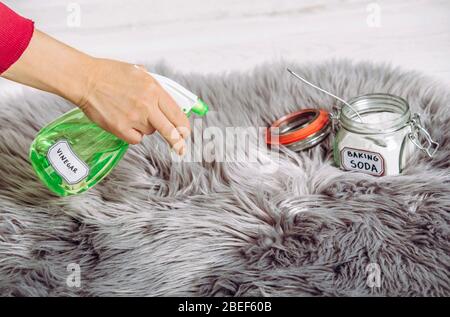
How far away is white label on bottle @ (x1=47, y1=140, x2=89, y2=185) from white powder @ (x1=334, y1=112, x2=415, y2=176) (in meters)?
0.41

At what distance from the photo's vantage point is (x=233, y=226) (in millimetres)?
1105

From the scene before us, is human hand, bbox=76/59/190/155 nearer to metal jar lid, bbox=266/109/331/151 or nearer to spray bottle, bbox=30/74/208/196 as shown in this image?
spray bottle, bbox=30/74/208/196

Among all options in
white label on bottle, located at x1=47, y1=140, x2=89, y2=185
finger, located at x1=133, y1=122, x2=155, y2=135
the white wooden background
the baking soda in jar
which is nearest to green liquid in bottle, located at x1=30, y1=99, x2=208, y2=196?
white label on bottle, located at x1=47, y1=140, x2=89, y2=185

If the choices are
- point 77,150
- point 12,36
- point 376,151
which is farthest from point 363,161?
point 12,36

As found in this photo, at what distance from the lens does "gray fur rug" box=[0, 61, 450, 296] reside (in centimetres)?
103

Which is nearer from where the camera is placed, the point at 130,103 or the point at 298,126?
the point at 130,103

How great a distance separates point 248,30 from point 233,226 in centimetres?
74

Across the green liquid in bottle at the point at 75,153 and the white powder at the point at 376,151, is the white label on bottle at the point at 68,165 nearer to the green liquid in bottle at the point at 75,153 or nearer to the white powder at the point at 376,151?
the green liquid in bottle at the point at 75,153

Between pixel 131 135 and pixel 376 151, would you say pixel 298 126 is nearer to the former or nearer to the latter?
pixel 376 151

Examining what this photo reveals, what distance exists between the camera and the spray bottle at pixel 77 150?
1167 millimetres

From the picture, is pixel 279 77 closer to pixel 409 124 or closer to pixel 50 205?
pixel 409 124

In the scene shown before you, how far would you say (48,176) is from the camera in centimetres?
120

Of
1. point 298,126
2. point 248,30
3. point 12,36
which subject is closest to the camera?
point 12,36
